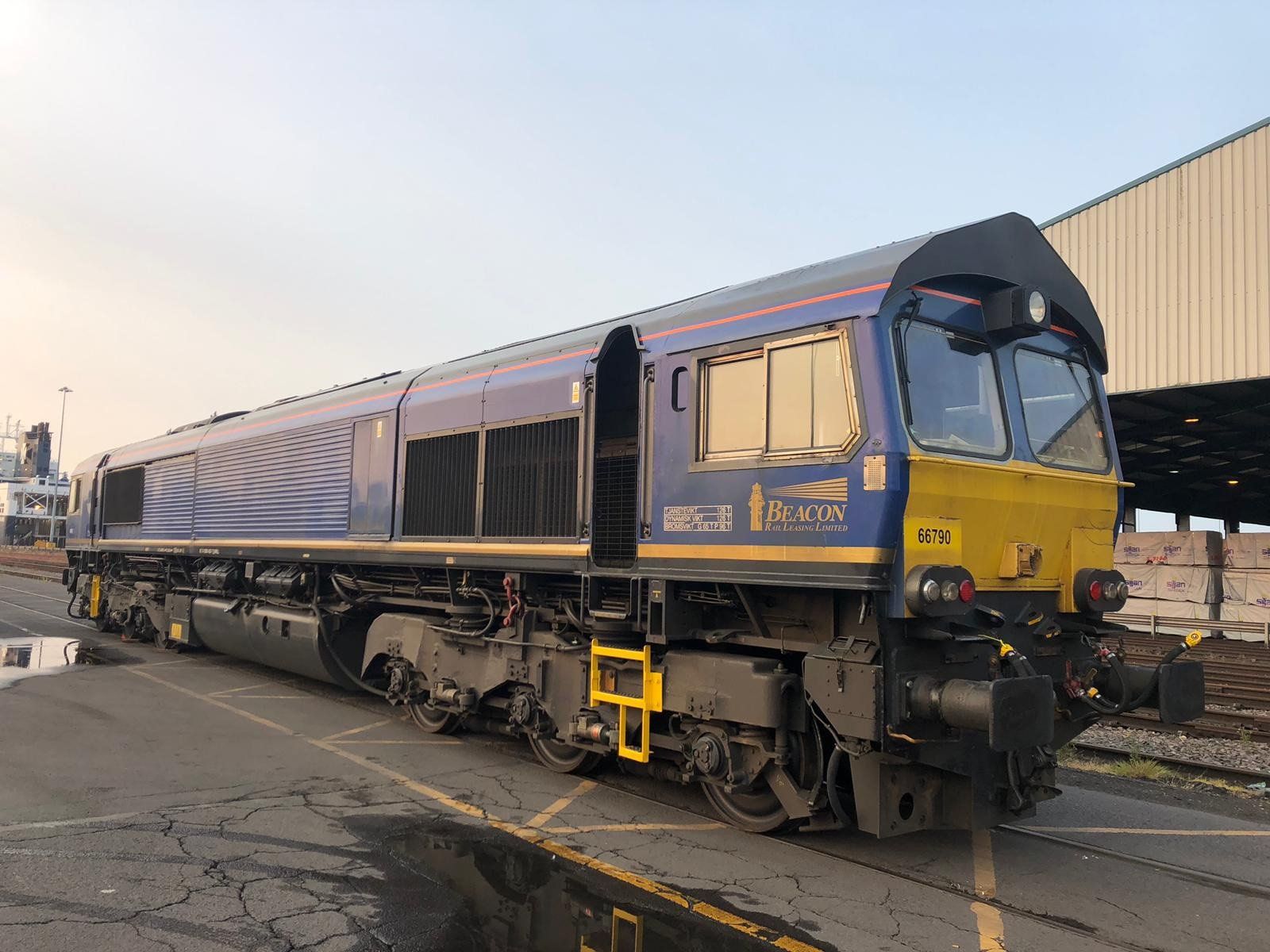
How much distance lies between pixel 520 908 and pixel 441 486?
16.3 feet

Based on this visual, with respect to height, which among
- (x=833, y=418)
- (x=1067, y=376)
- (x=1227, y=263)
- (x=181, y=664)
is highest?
A: (x=1227, y=263)

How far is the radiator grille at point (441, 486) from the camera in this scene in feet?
28.7

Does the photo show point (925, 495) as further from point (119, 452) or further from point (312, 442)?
point (119, 452)

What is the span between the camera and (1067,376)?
6637 mm

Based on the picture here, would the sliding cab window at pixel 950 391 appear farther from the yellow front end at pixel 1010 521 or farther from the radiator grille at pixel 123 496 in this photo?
the radiator grille at pixel 123 496

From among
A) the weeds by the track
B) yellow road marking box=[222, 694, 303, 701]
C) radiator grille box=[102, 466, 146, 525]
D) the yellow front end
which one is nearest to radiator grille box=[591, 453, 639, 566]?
the yellow front end

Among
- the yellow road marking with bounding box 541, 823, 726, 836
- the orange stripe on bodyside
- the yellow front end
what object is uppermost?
the orange stripe on bodyside

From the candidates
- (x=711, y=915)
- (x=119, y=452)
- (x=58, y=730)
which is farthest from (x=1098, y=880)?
(x=119, y=452)

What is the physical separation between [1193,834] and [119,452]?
60.1 feet

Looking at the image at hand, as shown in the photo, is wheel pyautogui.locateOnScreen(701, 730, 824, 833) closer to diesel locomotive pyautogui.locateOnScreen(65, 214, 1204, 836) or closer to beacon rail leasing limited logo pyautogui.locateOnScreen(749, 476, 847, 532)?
diesel locomotive pyautogui.locateOnScreen(65, 214, 1204, 836)

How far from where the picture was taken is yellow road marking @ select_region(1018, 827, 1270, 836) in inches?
253

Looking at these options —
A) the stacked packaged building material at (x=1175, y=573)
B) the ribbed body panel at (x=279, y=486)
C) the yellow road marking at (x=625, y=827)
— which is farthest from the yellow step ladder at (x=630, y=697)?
the stacked packaged building material at (x=1175, y=573)

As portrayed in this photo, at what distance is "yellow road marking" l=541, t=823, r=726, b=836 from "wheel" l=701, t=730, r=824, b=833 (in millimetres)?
158

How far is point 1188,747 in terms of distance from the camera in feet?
32.8
